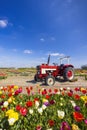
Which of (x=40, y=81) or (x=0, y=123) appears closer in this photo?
(x=0, y=123)

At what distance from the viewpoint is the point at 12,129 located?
139 inches

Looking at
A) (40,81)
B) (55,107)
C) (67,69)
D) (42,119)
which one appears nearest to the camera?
(42,119)

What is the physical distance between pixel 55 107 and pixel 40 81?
39.3ft

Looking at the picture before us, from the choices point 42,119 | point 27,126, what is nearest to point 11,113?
point 27,126

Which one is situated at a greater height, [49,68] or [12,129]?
[49,68]

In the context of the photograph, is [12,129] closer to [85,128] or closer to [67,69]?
[85,128]

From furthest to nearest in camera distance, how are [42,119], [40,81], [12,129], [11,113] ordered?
[40,81]
[42,119]
[12,129]
[11,113]

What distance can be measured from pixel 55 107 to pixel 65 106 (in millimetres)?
384

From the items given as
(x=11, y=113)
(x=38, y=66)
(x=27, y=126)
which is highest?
(x=38, y=66)

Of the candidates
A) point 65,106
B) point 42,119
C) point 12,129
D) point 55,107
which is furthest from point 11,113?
point 65,106

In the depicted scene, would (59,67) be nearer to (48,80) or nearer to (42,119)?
(48,80)

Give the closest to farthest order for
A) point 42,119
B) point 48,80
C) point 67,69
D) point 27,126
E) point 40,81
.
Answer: point 27,126 < point 42,119 < point 48,80 < point 67,69 < point 40,81

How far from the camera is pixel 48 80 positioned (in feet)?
48.3

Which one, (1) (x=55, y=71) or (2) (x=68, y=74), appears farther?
(1) (x=55, y=71)
